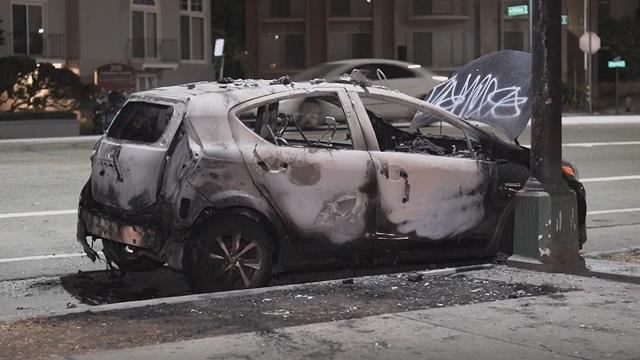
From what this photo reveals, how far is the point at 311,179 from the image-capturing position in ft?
24.5

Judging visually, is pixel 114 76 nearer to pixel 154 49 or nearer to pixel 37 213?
pixel 154 49

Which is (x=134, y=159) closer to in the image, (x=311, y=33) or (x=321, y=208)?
(x=321, y=208)

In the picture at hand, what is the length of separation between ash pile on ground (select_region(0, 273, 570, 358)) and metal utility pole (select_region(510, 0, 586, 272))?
57cm

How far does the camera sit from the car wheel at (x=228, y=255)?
7.09 metres

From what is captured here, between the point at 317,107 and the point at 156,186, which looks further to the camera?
the point at 317,107

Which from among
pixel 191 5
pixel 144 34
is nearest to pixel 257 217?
pixel 144 34

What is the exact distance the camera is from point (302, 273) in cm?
841

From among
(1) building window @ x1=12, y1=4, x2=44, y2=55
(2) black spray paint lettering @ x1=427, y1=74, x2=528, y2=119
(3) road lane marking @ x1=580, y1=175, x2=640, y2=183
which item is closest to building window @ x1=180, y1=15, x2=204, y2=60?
(1) building window @ x1=12, y1=4, x2=44, y2=55

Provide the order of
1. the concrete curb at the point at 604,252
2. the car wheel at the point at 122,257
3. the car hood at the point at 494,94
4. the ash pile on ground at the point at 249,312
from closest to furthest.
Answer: the ash pile on ground at the point at 249,312 → the car wheel at the point at 122,257 → the concrete curb at the point at 604,252 → the car hood at the point at 494,94

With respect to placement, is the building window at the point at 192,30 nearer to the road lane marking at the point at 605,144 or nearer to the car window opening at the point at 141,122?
the road lane marking at the point at 605,144

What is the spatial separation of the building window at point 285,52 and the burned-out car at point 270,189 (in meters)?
47.6

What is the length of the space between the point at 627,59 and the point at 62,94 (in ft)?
118


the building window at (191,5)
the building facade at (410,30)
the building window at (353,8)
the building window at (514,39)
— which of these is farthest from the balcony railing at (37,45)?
the building window at (514,39)

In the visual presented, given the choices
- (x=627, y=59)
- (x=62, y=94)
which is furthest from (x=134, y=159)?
(x=627, y=59)
